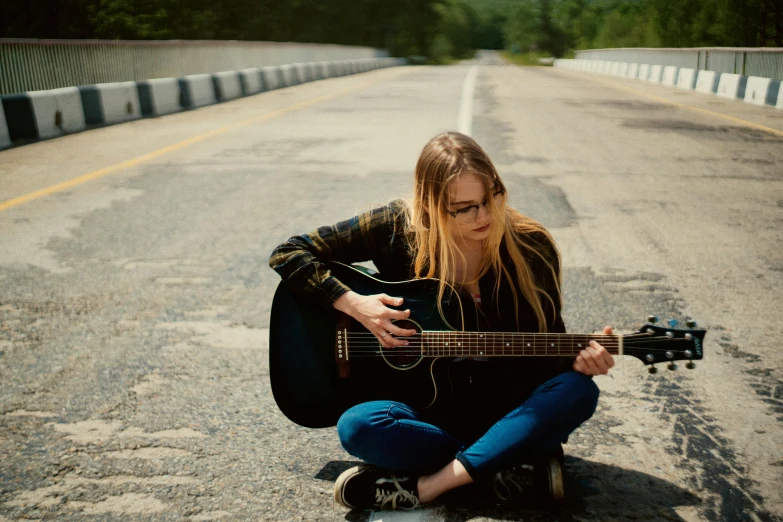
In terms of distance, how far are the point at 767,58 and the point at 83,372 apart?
2056 cm

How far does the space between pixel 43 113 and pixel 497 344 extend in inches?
458

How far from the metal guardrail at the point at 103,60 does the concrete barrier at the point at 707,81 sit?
45.2 ft

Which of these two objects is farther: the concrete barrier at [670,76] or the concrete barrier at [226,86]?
the concrete barrier at [670,76]

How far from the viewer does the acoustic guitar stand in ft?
9.25

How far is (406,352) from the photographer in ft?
9.62

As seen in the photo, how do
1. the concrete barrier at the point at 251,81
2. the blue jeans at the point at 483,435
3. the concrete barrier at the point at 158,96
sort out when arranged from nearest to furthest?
the blue jeans at the point at 483,435 → the concrete barrier at the point at 158,96 → the concrete barrier at the point at 251,81

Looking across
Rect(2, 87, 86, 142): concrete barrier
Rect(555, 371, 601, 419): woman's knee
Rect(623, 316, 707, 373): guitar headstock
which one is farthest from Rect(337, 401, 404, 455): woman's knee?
Rect(2, 87, 86, 142): concrete barrier

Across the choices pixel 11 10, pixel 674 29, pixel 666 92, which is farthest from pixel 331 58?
pixel 674 29

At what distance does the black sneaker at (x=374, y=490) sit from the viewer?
275 cm

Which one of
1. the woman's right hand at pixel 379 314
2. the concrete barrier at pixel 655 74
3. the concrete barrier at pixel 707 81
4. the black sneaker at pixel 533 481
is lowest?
the concrete barrier at pixel 655 74

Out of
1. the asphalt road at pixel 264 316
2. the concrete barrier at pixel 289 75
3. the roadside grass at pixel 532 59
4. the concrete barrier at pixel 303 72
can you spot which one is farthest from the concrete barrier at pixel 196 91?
the roadside grass at pixel 532 59

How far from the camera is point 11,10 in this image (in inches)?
1153

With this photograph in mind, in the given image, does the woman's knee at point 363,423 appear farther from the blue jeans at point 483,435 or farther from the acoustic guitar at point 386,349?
the acoustic guitar at point 386,349

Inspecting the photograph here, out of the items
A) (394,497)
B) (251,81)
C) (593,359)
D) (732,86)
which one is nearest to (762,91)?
(732,86)
